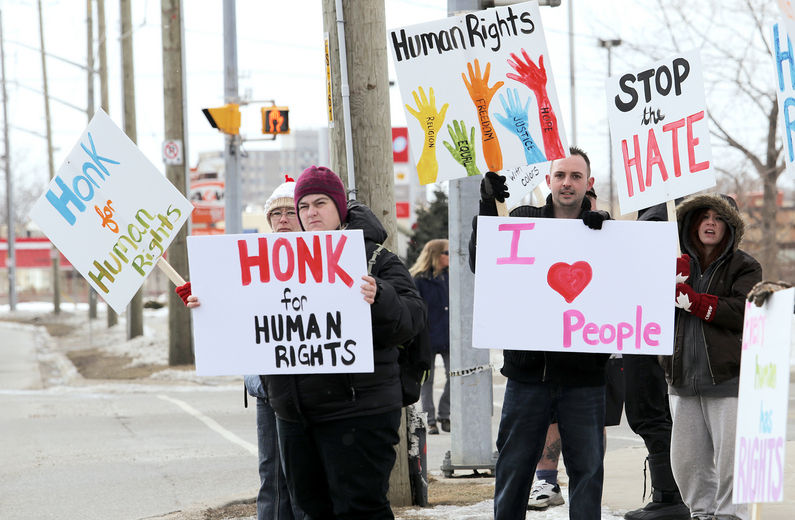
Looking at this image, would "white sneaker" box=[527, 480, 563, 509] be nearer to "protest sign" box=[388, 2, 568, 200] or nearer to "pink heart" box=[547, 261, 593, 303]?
"protest sign" box=[388, 2, 568, 200]

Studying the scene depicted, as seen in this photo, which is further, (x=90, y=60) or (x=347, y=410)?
(x=90, y=60)

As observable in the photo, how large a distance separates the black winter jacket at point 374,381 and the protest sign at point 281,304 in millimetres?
56

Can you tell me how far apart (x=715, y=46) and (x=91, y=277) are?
2388 cm

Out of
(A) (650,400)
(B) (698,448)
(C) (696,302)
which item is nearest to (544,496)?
(A) (650,400)

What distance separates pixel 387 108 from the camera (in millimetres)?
6652

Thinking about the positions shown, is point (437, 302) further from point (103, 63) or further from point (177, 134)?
point (103, 63)

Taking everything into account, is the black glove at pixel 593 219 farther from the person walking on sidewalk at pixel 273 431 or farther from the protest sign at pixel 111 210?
the protest sign at pixel 111 210

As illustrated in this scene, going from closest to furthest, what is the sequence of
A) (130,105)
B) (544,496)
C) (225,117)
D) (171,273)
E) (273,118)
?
(171,273)
(544,496)
(225,117)
(273,118)
(130,105)

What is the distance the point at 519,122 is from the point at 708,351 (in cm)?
156

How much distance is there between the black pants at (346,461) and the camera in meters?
4.27

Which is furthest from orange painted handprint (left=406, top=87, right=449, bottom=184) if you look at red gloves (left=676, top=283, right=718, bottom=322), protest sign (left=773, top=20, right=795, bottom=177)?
protest sign (left=773, top=20, right=795, bottom=177)

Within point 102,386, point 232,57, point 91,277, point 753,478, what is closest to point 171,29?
point 232,57

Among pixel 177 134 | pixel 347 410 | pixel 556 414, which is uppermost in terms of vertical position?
pixel 177 134

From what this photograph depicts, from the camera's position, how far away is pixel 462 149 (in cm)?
596
